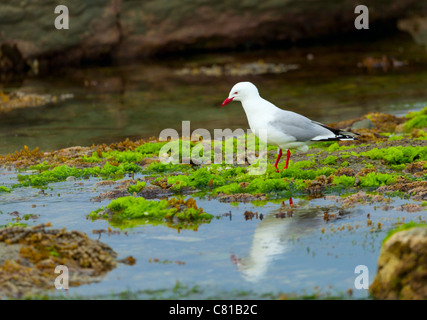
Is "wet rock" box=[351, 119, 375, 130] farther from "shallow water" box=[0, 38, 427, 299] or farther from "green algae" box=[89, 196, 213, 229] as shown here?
"green algae" box=[89, 196, 213, 229]

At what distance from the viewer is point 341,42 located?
2702 centimetres

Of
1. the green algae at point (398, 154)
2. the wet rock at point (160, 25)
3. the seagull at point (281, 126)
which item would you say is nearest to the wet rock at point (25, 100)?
the wet rock at point (160, 25)

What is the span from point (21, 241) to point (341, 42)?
71.8 feet

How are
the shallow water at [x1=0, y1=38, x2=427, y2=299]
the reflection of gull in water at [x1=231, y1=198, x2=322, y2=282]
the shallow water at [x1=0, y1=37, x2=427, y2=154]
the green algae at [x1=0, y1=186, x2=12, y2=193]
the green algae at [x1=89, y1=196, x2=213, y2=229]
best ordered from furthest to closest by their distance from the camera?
the shallow water at [x1=0, y1=37, x2=427, y2=154], the green algae at [x1=0, y1=186, x2=12, y2=193], the green algae at [x1=89, y1=196, x2=213, y2=229], the reflection of gull in water at [x1=231, y1=198, x2=322, y2=282], the shallow water at [x1=0, y1=38, x2=427, y2=299]

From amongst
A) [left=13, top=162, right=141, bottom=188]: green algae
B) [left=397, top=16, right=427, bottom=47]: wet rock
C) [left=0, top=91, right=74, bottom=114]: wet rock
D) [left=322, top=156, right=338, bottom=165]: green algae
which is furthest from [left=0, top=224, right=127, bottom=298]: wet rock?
[left=397, top=16, right=427, bottom=47]: wet rock

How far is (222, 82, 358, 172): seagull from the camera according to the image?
9625 millimetres

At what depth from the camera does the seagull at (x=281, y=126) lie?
31.6 ft

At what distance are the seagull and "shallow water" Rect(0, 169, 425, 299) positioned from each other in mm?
1118

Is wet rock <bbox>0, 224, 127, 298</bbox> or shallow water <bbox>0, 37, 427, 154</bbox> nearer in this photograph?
wet rock <bbox>0, 224, 127, 298</bbox>

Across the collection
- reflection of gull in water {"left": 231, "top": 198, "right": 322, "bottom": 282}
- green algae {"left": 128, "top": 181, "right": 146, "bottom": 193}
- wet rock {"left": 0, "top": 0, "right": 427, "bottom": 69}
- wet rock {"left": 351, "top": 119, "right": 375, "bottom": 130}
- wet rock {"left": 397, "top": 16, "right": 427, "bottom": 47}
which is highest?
wet rock {"left": 397, "top": 16, "right": 427, "bottom": 47}

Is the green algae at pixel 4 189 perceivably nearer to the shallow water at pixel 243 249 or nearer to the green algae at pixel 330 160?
the shallow water at pixel 243 249

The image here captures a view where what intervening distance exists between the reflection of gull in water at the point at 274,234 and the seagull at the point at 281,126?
1103 millimetres

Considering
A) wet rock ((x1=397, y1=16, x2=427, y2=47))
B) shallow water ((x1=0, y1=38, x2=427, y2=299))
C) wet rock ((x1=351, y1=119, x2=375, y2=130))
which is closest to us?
shallow water ((x1=0, y1=38, x2=427, y2=299))

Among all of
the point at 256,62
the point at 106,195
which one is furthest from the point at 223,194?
the point at 256,62
